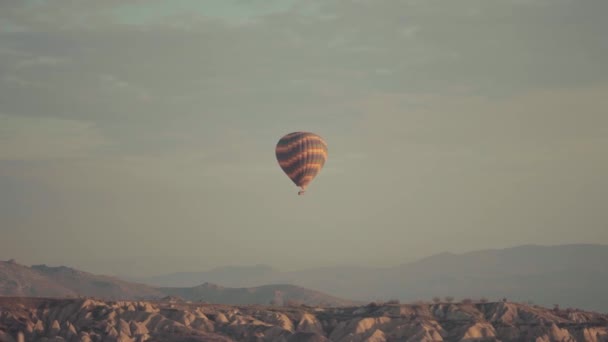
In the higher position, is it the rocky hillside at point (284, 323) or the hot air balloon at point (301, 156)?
the hot air balloon at point (301, 156)

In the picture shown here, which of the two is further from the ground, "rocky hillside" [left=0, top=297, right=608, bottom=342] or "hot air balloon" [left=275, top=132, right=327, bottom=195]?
"hot air balloon" [left=275, top=132, right=327, bottom=195]

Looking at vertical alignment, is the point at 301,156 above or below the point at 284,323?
above

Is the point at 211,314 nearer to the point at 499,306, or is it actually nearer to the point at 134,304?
the point at 134,304

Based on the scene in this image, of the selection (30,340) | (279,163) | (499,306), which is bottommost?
(30,340)

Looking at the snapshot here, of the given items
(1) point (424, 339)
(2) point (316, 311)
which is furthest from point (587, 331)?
(2) point (316, 311)
